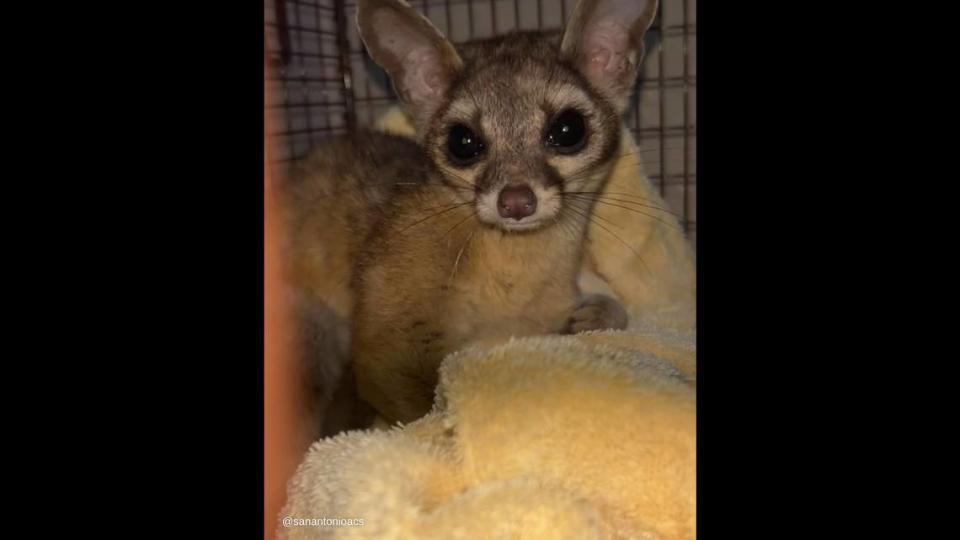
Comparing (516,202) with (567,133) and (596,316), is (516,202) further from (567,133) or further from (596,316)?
(596,316)

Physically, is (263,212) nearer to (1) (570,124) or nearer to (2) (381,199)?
(2) (381,199)

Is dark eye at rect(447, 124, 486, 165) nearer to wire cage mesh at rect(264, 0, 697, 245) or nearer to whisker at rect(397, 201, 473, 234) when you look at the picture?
whisker at rect(397, 201, 473, 234)

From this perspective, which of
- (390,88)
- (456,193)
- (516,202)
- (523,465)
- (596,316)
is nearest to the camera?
(523,465)

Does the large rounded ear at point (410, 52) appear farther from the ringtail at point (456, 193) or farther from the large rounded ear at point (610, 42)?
the large rounded ear at point (610, 42)

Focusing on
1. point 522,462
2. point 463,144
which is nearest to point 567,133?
point 463,144

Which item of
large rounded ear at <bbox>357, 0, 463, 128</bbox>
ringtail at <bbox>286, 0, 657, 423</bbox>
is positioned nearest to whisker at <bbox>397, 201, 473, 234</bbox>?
ringtail at <bbox>286, 0, 657, 423</bbox>

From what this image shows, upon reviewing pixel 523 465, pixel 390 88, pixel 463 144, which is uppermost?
pixel 390 88

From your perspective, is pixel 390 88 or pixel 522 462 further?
pixel 390 88
